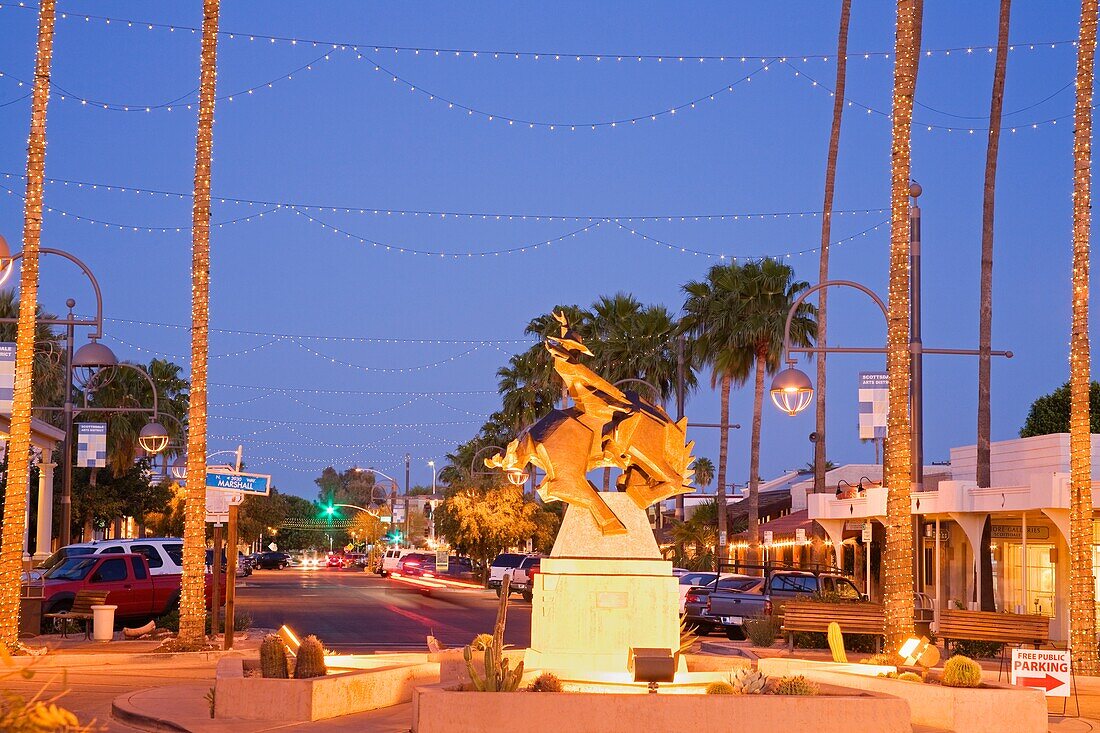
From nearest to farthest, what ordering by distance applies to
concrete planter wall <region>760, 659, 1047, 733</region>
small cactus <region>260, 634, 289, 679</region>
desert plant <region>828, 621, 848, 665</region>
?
1. concrete planter wall <region>760, 659, 1047, 733</region>
2. small cactus <region>260, 634, 289, 679</region>
3. desert plant <region>828, 621, 848, 665</region>

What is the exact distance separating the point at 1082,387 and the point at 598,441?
8749 millimetres

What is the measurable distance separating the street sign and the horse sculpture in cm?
443

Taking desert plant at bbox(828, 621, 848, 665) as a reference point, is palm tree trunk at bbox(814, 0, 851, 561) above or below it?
Answer: above

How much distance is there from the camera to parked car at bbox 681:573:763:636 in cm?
2998

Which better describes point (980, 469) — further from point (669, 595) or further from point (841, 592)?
point (669, 595)

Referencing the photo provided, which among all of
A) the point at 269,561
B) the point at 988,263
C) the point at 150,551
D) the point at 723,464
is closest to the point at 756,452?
the point at 723,464

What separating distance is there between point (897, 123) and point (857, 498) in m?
19.2

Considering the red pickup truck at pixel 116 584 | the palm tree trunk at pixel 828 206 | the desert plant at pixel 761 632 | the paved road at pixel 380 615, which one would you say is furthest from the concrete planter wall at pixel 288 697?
the palm tree trunk at pixel 828 206

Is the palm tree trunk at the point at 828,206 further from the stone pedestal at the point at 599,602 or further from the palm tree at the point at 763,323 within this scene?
the stone pedestal at the point at 599,602

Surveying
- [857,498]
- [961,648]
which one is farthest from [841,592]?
[857,498]

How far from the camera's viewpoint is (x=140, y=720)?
1434 cm

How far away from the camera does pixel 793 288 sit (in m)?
48.6

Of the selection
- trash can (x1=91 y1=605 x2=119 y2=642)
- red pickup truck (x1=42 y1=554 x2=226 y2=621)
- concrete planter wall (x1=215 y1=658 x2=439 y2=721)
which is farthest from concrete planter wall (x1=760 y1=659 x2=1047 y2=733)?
red pickup truck (x1=42 y1=554 x2=226 y2=621)

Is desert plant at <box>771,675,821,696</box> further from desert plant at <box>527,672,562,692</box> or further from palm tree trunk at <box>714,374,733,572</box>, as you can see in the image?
palm tree trunk at <box>714,374,733,572</box>
